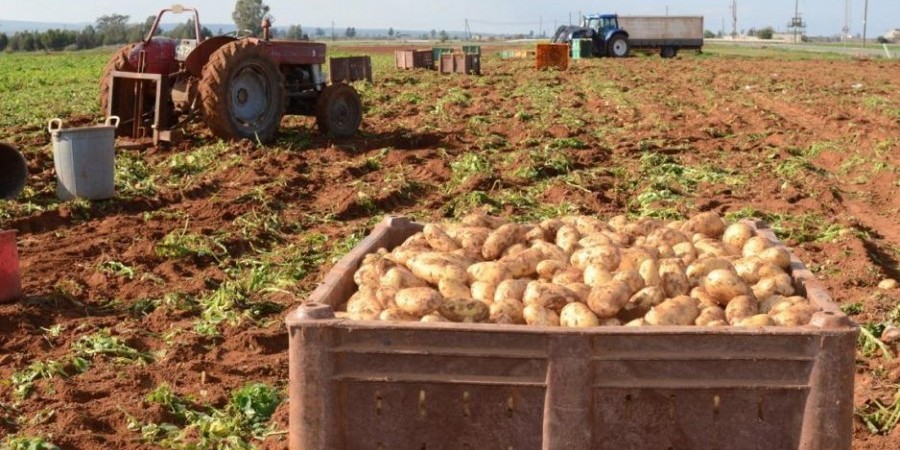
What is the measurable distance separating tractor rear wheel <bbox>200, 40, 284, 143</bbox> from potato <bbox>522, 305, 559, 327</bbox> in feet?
32.5

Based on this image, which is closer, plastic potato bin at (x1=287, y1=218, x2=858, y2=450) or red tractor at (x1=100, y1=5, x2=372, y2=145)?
plastic potato bin at (x1=287, y1=218, x2=858, y2=450)

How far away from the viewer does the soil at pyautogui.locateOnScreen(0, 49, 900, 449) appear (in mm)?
5504

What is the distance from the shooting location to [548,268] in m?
3.87

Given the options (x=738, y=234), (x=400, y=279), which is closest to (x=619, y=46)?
(x=738, y=234)

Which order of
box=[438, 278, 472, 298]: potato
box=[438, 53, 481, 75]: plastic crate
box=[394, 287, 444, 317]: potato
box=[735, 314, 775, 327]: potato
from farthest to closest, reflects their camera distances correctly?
box=[438, 53, 481, 75]: plastic crate → box=[438, 278, 472, 298]: potato → box=[394, 287, 444, 317]: potato → box=[735, 314, 775, 327]: potato

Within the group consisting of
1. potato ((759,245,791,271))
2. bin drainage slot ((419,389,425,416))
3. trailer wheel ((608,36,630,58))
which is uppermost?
trailer wheel ((608,36,630,58))

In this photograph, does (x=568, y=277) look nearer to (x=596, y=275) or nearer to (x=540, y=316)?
(x=596, y=275)

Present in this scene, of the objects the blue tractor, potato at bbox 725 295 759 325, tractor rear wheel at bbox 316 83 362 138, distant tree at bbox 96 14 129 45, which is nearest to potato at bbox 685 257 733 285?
potato at bbox 725 295 759 325

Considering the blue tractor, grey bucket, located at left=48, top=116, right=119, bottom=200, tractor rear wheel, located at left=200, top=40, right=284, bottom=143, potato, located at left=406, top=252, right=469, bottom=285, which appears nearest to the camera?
potato, located at left=406, top=252, right=469, bottom=285

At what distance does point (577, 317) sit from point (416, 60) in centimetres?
3357

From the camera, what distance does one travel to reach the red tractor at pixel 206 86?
12.8 m

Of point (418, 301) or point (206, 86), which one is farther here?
point (206, 86)

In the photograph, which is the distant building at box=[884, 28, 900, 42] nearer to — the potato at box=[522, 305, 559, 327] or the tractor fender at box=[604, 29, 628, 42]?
the tractor fender at box=[604, 29, 628, 42]

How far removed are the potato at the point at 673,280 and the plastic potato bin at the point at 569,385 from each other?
0.71 meters
